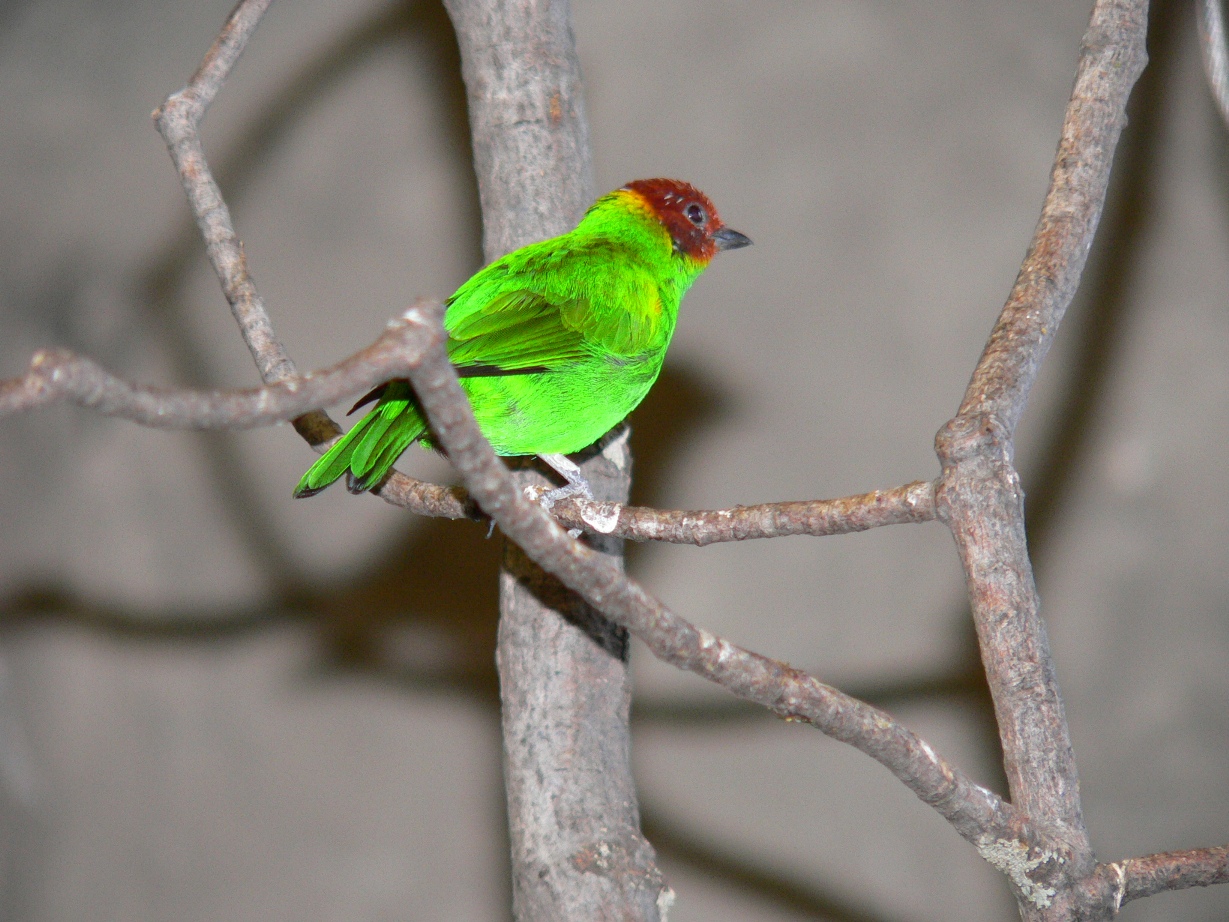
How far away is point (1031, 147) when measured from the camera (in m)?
5.04

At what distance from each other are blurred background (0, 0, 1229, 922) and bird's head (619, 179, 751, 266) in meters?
1.82

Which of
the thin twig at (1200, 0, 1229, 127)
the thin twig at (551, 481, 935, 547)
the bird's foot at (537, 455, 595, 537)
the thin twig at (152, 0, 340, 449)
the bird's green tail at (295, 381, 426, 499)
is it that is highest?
the thin twig at (1200, 0, 1229, 127)

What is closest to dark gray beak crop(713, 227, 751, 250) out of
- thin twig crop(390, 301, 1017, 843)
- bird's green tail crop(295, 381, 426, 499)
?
bird's green tail crop(295, 381, 426, 499)

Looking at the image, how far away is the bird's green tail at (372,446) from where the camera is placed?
2.28 m

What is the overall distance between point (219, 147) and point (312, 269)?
88cm

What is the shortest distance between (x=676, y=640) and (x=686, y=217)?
181 centimetres

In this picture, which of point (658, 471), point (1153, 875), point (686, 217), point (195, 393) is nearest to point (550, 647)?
point (686, 217)

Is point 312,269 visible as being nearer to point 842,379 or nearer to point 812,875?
point 842,379

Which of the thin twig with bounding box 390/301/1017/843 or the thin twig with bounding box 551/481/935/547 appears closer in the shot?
the thin twig with bounding box 390/301/1017/843

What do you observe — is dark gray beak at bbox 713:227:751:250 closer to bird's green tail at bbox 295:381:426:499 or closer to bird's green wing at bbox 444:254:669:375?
bird's green wing at bbox 444:254:669:375

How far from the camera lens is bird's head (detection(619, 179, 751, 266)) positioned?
3135 mm

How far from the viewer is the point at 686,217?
3180mm

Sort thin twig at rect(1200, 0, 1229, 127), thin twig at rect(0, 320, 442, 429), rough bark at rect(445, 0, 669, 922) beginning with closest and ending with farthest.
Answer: thin twig at rect(0, 320, 442, 429)
rough bark at rect(445, 0, 669, 922)
thin twig at rect(1200, 0, 1229, 127)

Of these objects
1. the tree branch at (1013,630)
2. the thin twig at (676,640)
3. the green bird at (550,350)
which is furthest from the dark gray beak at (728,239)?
the thin twig at (676,640)
